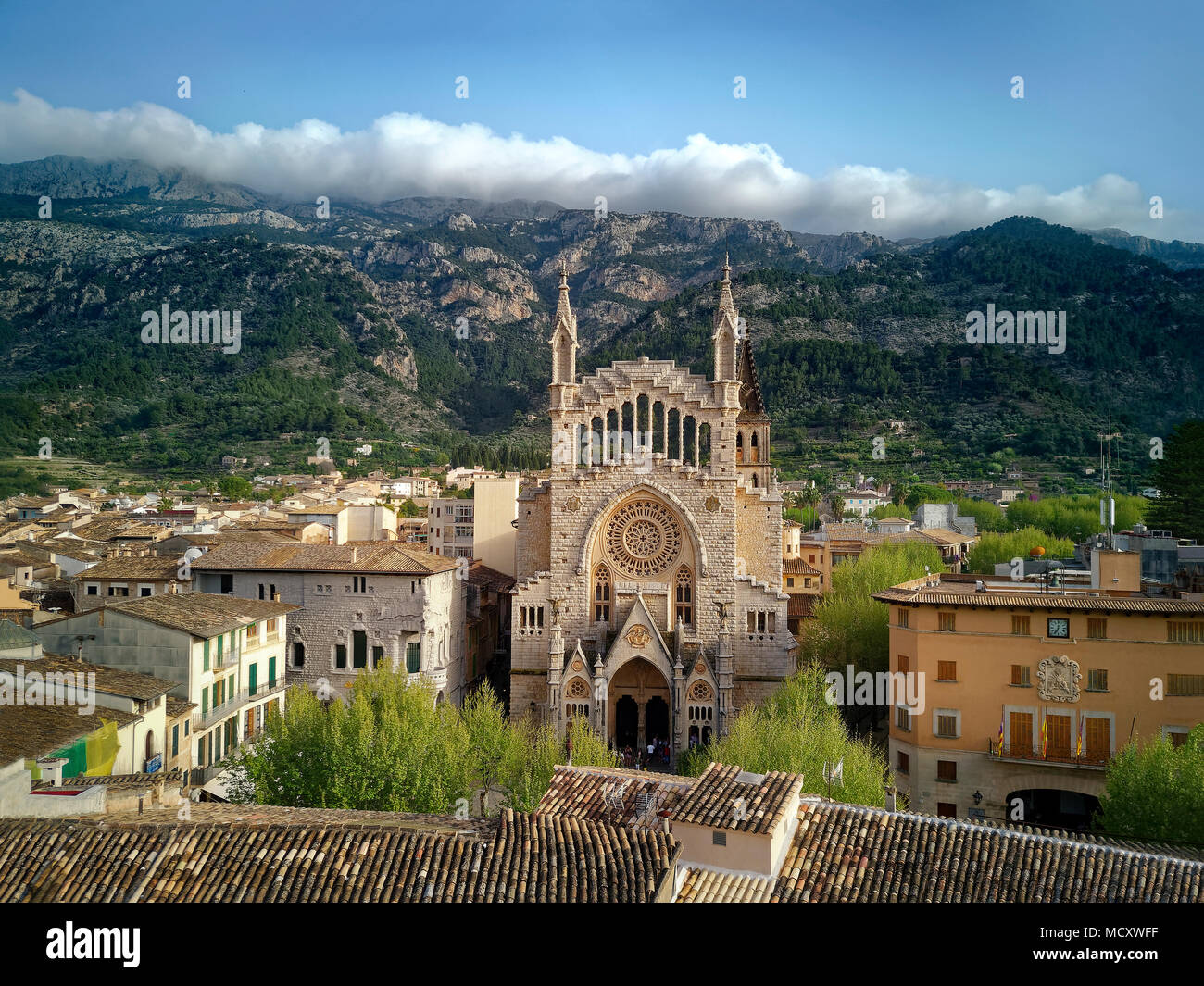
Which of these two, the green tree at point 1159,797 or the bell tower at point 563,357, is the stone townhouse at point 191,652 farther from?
the green tree at point 1159,797

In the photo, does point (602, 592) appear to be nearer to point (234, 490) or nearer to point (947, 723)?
point (947, 723)

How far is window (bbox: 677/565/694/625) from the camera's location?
49531 millimetres

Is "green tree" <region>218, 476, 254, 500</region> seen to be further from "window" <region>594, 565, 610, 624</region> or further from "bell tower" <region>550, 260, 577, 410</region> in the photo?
"window" <region>594, 565, 610, 624</region>

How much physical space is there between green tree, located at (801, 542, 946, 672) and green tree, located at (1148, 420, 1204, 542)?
79.5 ft

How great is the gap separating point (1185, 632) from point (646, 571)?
24.2m

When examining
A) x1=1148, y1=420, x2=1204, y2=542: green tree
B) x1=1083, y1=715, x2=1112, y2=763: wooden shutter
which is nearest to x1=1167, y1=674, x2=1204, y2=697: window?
x1=1083, y1=715, x2=1112, y2=763: wooden shutter

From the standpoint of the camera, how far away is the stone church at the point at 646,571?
4784 centimetres

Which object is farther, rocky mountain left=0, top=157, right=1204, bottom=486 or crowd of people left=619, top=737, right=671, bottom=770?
rocky mountain left=0, top=157, right=1204, bottom=486

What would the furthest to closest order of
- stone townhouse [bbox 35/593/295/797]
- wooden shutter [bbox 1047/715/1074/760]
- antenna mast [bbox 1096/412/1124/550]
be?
1. antenna mast [bbox 1096/412/1124/550]
2. wooden shutter [bbox 1047/715/1074/760]
3. stone townhouse [bbox 35/593/295/797]

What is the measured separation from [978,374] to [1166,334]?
Result: 3408 cm

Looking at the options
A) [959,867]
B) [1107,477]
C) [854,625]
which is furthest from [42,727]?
[1107,477]

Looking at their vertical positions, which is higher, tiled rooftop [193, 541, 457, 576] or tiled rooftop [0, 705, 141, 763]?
tiled rooftop [193, 541, 457, 576]
